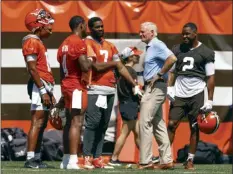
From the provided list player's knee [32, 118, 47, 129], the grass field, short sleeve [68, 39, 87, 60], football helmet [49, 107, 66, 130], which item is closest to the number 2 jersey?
the grass field

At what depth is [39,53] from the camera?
1347cm

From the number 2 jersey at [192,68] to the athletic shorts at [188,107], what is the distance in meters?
0.07

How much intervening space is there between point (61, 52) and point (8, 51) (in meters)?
3.75

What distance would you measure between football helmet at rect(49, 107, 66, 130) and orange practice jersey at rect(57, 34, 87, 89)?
0.49 metres

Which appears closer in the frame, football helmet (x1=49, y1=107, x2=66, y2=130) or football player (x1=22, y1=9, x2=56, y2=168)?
football player (x1=22, y1=9, x2=56, y2=168)

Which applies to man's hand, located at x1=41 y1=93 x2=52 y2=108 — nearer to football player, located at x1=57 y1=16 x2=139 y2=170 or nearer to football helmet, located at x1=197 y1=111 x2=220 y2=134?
football player, located at x1=57 y1=16 x2=139 y2=170

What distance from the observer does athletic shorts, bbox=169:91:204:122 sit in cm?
1462

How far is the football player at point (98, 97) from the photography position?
46.0ft

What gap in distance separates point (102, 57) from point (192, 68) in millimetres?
1281

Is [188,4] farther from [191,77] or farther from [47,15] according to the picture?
[47,15]

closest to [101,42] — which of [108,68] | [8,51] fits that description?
[108,68]

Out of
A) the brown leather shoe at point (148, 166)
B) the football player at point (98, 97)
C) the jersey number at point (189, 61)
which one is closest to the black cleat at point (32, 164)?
the football player at point (98, 97)

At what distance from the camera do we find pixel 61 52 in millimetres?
13414

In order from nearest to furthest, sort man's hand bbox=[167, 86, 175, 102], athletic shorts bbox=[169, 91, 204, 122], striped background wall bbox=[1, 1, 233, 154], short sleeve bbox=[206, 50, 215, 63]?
short sleeve bbox=[206, 50, 215, 63]
athletic shorts bbox=[169, 91, 204, 122]
man's hand bbox=[167, 86, 175, 102]
striped background wall bbox=[1, 1, 233, 154]
